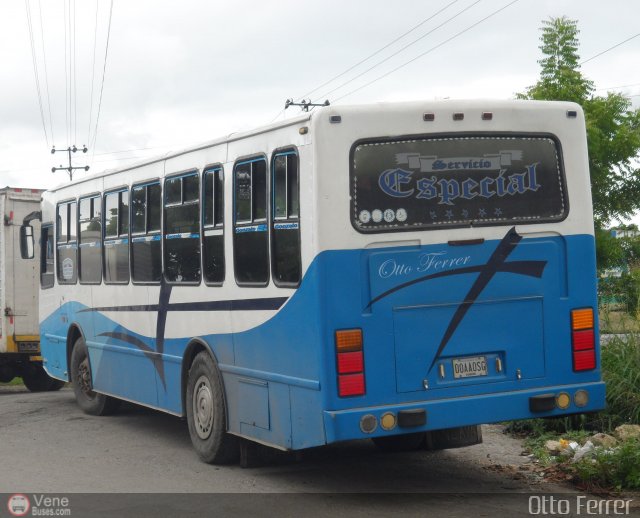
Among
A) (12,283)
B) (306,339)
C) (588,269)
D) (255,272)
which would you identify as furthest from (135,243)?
(12,283)

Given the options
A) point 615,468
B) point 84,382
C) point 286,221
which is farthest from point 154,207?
point 615,468

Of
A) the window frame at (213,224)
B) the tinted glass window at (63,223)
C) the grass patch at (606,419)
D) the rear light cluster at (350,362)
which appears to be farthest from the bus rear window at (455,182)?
the tinted glass window at (63,223)

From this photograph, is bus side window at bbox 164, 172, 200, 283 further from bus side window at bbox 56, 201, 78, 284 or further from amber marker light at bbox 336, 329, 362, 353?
bus side window at bbox 56, 201, 78, 284

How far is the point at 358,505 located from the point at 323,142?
8.89 feet

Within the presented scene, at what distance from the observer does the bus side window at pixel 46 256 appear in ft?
50.4

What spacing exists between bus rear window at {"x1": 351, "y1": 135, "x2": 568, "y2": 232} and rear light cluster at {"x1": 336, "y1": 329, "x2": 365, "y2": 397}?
0.80 metres

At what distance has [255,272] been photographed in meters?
9.02

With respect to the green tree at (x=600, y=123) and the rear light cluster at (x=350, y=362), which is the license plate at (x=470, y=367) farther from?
the green tree at (x=600, y=123)

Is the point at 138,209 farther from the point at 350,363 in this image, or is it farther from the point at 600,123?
the point at 600,123

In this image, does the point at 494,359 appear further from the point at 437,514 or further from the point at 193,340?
the point at 193,340

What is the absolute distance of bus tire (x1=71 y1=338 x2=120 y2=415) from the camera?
45.0ft

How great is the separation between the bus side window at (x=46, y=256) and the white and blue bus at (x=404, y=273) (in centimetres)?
629

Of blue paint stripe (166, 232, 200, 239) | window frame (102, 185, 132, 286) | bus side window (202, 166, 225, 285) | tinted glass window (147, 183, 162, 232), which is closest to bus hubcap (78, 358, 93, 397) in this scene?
window frame (102, 185, 132, 286)

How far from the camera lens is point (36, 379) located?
19.3 meters
